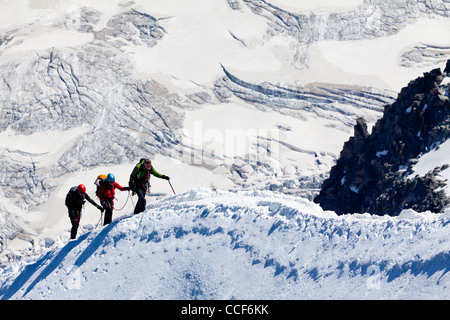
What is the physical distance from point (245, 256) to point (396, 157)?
209ft

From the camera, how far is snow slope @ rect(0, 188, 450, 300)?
116 ft

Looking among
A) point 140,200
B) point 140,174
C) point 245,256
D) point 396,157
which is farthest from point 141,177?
point 396,157

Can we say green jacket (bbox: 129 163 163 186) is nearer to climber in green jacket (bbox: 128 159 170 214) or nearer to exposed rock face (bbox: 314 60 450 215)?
climber in green jacket (bbox: 128 159 170 214)

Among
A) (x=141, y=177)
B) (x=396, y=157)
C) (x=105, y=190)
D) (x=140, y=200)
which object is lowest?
(x=396, y=157)

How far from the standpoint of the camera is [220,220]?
1619 inches

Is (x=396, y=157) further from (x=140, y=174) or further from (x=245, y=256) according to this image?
(x=245, y=256)

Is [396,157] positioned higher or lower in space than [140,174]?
lower

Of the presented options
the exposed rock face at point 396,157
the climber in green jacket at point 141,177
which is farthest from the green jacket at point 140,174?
the exposed rock face at point 396,157

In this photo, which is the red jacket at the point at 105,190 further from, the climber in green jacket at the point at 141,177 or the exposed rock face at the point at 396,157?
the exposed rock face at the point at 396,157

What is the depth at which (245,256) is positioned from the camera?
3906 cm

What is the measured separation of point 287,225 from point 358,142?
7819 cm

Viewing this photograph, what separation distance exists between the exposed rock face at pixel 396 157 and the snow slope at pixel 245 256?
40082 millimetres
